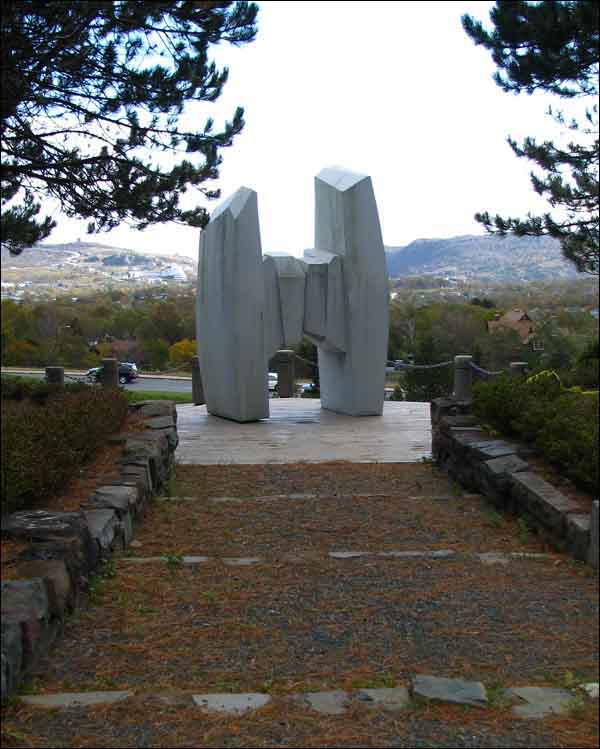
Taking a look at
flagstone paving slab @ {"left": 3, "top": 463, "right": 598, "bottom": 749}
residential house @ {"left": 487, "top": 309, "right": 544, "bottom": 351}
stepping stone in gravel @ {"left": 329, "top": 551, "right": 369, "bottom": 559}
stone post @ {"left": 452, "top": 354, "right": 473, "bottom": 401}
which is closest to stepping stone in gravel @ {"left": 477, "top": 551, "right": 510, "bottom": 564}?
flagstone paving slab @ {"left": 3, "top": 463, "right": 598, "bottom": 749}

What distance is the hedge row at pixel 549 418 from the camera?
5.15 m

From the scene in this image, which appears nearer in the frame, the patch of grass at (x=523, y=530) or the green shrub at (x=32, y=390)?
the patch of grass at (x=523, y=530)

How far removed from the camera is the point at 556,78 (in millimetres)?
11039

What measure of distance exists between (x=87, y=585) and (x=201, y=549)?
1046mm

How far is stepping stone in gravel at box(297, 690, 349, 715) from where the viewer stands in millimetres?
2848

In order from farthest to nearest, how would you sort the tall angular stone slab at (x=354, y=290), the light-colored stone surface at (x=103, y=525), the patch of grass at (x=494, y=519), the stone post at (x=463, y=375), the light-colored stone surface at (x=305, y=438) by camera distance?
1. the tall angular stone slab at (x=354, y=290)
2. the stone post at (x=463, y=375)
3. the light-colored stone surface at (x=305, y=438)
4. the patch of grass at (x=494, y=519)
5. the light-colored stone surface at (x=103, y=525)

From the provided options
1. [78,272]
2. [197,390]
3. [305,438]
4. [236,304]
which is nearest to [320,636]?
[305,438]

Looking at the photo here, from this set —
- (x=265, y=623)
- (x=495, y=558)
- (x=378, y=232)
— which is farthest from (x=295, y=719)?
(x=378, y=232)

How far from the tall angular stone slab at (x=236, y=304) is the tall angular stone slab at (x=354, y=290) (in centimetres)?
97

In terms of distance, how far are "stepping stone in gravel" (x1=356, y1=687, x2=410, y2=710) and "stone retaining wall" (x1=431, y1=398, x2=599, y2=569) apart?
169cm

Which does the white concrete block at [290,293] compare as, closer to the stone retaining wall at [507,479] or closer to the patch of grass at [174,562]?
the stone retaining wall at [507,479]

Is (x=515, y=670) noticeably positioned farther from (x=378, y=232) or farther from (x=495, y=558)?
(x=378, y=232)

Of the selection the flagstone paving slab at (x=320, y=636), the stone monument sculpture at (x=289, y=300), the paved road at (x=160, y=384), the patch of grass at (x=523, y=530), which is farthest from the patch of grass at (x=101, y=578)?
the paved road at (x=160, y=384)

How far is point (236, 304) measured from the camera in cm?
1155
